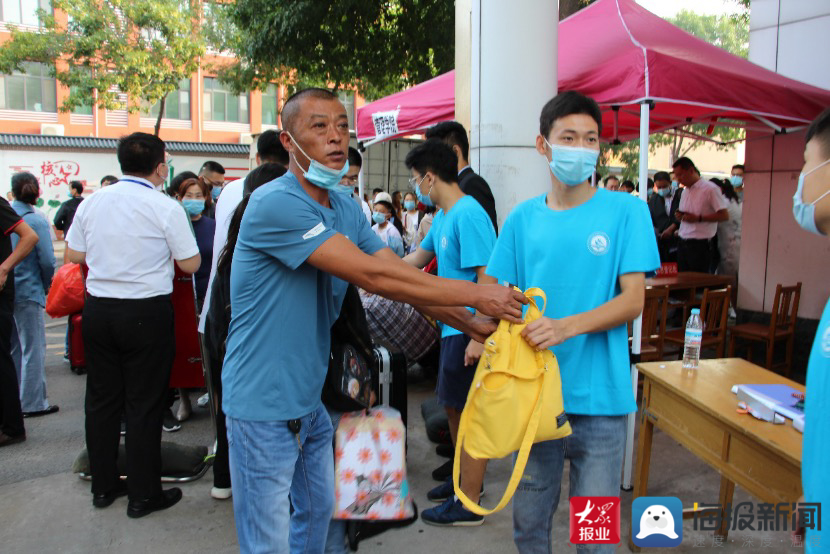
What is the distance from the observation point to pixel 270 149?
148 inches

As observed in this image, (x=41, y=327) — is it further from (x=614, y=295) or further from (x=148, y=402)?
(x=614, y=295)

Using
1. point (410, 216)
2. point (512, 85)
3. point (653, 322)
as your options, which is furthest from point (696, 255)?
point (410, 216)

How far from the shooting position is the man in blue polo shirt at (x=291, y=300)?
193 cm

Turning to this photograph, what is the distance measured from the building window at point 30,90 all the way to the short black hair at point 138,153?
2538 cm

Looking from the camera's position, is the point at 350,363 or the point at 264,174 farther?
the point at 264,174

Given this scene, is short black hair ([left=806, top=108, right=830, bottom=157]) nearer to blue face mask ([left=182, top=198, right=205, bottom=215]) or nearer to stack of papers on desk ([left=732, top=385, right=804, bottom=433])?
stack of papers on desk ([left=732, top=385, right=804, bottom=433])

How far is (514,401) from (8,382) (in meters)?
4.06

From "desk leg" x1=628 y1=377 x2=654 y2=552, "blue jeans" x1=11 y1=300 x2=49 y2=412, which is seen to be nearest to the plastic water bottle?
"desk leg" x1=628 y1=377 x2=654 y2=552

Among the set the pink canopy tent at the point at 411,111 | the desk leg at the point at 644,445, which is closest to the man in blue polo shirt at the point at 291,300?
the desk leg at the point at 644,445

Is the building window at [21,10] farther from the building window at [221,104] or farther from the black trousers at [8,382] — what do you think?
the black trousers at [8,382]

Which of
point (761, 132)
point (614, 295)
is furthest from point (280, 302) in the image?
point (761, 132)

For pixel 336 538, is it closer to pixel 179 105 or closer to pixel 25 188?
pixel 25 188

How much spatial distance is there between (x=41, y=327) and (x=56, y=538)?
236 centimetres

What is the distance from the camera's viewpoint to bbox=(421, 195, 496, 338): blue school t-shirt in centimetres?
320
